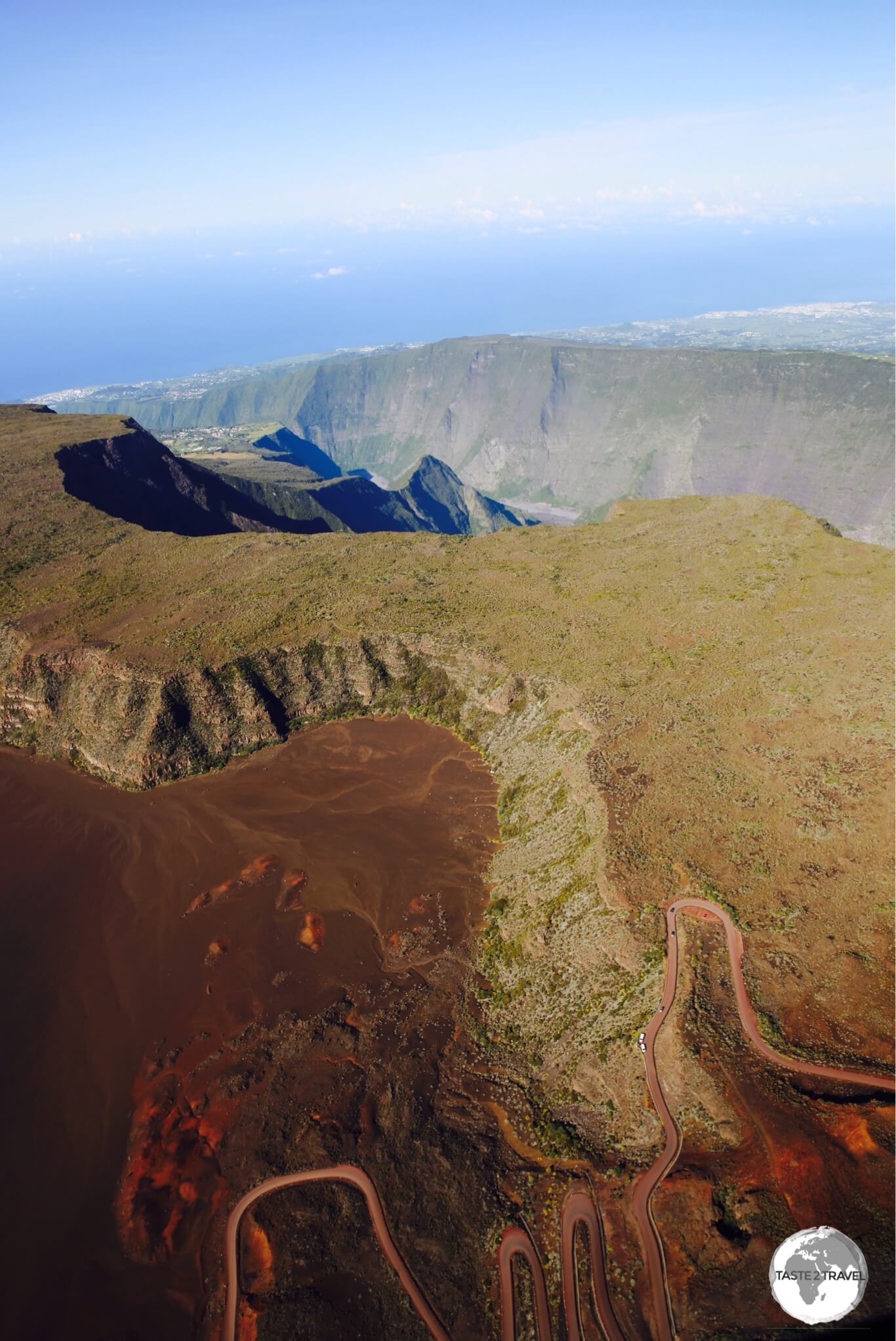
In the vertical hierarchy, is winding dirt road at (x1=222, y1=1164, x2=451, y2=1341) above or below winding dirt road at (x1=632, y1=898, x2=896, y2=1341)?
below

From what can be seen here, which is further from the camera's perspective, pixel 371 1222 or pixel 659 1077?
pixel 659 1077

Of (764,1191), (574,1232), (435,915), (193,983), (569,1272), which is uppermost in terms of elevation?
(764,1191)

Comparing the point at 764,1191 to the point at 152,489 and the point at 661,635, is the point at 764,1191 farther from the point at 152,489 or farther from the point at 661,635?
the point at 152,489

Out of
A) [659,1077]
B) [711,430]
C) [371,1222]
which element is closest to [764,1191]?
[659,1077]

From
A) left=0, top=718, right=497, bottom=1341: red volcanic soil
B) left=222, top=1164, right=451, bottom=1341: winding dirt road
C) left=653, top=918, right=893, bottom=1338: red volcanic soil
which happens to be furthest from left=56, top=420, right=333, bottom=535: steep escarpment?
left=653, top=918, right=893, bottom=1338: red volcanic soil

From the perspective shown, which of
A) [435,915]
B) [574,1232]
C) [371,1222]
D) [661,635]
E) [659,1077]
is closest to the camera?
[574,1232]

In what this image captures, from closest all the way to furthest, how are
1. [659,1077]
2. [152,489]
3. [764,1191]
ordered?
[764,1191]
[659,1077]
[152,489]

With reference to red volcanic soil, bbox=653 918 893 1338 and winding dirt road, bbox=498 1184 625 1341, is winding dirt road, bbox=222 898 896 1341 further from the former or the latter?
red volcanic soil, bbox=653 918 893 1338
